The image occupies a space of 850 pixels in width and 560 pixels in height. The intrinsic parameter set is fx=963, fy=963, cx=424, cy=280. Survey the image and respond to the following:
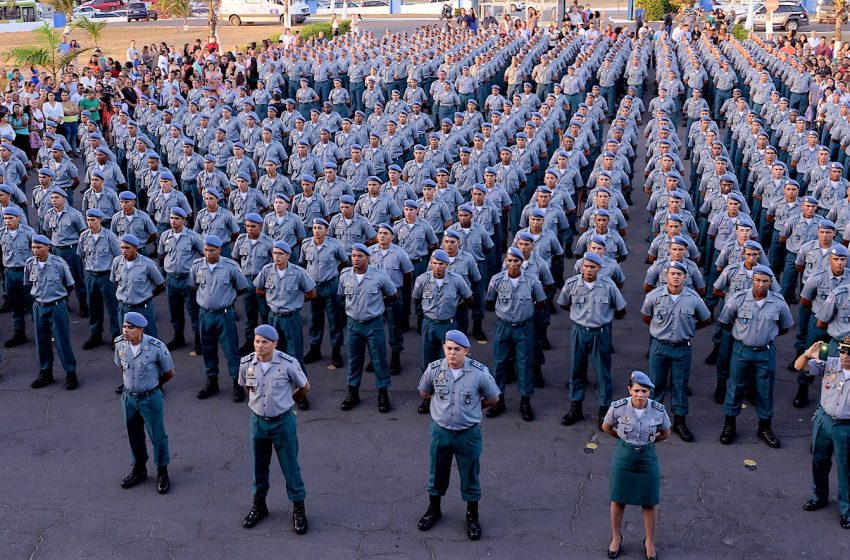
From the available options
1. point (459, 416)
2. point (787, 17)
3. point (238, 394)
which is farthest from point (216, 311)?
point (787, 17)

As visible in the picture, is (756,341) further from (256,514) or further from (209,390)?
(209,390)

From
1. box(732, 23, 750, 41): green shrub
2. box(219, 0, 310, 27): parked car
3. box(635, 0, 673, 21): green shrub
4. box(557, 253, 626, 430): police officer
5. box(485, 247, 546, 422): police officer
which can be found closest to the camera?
box(557, 253, 626, 430): police officer

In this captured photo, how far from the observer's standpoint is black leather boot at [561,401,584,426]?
31.6 ft

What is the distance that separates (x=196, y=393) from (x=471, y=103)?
34.9 ft

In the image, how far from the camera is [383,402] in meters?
9.96

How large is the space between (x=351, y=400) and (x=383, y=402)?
346mm

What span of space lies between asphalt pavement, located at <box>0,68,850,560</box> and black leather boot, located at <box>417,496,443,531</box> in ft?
0.22

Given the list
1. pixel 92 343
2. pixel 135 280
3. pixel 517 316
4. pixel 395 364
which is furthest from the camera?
pixel 92 343

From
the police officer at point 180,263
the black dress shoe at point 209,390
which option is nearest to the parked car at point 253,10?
the police officer at point 180,263

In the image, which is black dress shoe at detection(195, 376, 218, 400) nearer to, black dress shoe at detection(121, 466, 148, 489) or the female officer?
black dress shoe at detection(121, 466, 148, 489)

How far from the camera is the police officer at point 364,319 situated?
32.5 feet

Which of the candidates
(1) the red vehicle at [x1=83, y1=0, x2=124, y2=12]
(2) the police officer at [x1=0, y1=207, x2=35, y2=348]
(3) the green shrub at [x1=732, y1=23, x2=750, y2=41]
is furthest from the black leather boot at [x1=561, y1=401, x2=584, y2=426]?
(1) the red vehicle at [x1=83, y1=0, x2=124, y2=12]

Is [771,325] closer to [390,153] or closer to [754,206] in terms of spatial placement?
[754,206]

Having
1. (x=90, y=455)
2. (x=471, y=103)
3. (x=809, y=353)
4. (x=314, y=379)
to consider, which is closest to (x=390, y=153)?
(x=471, y=103)
